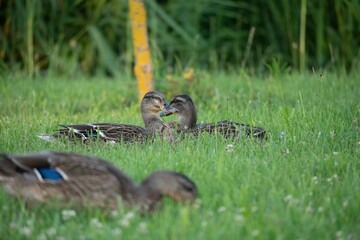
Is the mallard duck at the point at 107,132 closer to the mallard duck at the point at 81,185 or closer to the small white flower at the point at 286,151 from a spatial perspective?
the small white flower at the point at 286,151

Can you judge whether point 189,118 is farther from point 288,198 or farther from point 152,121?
point 288,198

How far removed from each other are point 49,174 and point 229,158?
1728 millimetres

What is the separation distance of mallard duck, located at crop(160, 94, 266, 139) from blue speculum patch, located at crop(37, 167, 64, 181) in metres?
2.48

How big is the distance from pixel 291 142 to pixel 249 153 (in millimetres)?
587

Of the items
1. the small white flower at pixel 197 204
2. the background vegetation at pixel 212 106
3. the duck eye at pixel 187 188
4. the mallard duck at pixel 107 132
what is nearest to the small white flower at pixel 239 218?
the background vegetation at pixel 212 106

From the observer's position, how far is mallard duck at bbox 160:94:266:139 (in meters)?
6.95

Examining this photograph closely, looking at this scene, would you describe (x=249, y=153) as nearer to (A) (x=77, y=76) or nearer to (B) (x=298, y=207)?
(B) (x=298, y=207)

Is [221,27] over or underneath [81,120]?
over

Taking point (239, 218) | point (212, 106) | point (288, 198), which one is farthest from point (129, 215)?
point (212, 106)

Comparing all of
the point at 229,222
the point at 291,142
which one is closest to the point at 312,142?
the point at 291,142

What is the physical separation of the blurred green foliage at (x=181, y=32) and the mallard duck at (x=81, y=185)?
24.2ft

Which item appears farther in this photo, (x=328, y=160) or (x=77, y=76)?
(x=77, y=76)

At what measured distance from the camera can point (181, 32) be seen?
39.5ft

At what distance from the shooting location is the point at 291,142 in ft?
21.7
